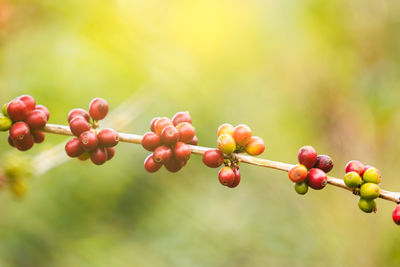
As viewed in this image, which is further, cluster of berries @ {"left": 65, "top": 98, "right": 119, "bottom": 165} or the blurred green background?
the blurred green background

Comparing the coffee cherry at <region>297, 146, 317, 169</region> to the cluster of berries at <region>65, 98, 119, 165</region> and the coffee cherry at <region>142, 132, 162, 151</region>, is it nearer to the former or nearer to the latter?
the coffee cherry at <region>142, 132, 162, 151</region>

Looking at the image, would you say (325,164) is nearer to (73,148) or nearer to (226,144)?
(226,144)

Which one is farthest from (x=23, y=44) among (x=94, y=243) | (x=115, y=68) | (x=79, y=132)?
(x=79, y=132)

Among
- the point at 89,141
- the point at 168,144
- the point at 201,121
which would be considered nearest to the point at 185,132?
the point at 168,144

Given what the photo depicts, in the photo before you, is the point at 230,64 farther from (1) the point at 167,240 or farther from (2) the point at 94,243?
(2) the point at 94,243

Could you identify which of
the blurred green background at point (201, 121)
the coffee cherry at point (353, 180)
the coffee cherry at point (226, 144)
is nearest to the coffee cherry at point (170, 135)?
the coffee cherry at point (226, 144)

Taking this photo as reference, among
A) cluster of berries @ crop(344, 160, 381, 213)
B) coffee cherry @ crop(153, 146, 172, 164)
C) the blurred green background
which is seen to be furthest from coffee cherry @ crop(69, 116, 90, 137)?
the blurred green background
